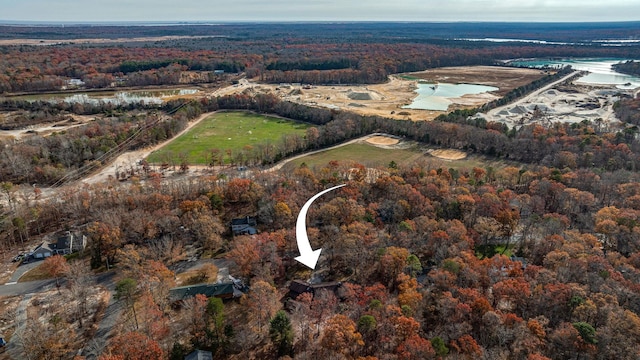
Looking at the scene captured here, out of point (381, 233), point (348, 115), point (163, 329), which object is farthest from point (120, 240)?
point (348, 115)

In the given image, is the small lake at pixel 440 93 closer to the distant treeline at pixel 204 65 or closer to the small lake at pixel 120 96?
the distant treeline at pixel 204 65

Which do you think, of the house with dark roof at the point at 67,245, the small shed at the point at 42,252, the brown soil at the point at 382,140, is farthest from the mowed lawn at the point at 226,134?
the small shed at the point at 42,252

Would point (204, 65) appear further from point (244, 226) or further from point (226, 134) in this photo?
point (244, 226)

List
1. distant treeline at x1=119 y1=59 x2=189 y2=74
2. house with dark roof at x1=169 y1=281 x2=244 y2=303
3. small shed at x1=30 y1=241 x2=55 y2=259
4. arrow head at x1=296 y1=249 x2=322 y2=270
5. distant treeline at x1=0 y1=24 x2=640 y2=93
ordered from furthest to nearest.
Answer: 1. distant treeline at x1=119 y1=59 x2=189 y2=74
2. distant treeline at x1=0 y1=24 x2=640 y2=93
3. small shed at x1=30 y1=241 x2=55 y2=259
4. arrow head at x1=296 y1=249 x2=322 y2=270
5. house with dark roof at x1=169 y1=281 x2=244 y2=303

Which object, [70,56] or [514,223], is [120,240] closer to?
[514,223]

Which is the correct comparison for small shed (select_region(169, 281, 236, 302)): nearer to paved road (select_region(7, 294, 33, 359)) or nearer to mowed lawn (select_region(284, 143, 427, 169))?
paved road (select_region(7, 294, 33, 359))

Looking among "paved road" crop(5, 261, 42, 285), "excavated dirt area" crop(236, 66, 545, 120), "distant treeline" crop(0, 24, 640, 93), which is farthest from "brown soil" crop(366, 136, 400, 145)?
"distant treeline" crop(0, 24, 640, 93)

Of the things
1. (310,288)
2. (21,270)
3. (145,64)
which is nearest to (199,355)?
(310,288)
